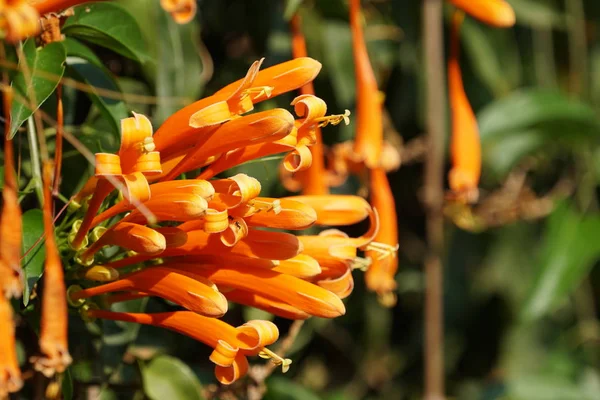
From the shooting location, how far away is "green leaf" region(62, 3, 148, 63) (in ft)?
2.24

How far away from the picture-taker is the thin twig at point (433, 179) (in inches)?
48.2

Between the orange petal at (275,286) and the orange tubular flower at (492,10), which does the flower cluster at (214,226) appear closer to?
the orange petal at (275,286)

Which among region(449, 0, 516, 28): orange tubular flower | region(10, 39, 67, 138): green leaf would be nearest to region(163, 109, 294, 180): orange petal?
region(10, 39, 67, 138): green leaf

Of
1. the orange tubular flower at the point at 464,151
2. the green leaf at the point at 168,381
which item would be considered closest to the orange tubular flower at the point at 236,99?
the green leaf at the point at 168,381

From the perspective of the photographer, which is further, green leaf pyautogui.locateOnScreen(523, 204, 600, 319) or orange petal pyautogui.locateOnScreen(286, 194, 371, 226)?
green leaf pyautogui.locateOnScreen(523, 204, 600, 319)

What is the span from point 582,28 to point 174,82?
944mm

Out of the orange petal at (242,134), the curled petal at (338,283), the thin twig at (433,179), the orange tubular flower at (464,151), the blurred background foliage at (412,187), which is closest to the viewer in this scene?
the orange petal at (242,134)

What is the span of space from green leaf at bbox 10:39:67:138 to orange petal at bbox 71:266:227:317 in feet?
0.39

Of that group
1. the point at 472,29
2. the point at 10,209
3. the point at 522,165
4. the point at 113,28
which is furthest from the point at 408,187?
the point at 10,209

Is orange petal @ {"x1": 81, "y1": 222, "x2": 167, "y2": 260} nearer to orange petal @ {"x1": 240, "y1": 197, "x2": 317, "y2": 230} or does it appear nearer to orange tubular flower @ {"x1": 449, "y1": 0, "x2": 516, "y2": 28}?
orange petal @ {"x1": 240, "y1": 197, "x2": 317, "y2": 230}

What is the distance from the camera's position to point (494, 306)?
1728mm

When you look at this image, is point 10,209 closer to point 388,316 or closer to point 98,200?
point 98,200

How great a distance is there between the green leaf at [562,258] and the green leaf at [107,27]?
0.75 metres

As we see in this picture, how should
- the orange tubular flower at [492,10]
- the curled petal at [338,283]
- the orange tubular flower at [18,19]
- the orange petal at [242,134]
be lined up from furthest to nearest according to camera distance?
the orange tubular flower at [492,10] < the curled petal at [338,283] < the orange petal at [242,134] < the orange tubular flower at [18,19]
